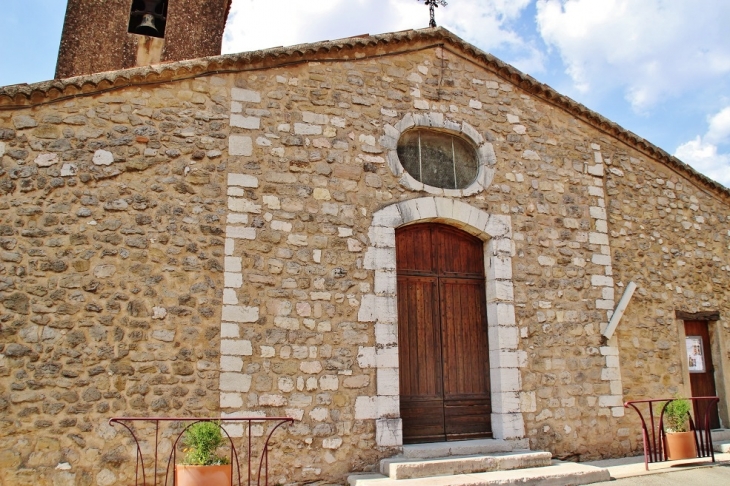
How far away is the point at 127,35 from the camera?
1081 cm

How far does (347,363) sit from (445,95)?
3.80 m

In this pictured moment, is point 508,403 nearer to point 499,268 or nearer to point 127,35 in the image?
point 499,268

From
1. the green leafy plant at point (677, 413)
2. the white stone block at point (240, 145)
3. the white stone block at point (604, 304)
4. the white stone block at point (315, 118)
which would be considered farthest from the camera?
the white stone block at point (604, 304)

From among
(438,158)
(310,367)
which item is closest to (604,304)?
(438,158)

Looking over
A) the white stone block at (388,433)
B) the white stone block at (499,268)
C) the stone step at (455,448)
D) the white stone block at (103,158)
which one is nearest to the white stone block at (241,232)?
the white stone block at (103,158)

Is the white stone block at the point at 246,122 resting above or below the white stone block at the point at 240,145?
above

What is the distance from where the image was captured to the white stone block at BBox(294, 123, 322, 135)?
686 centimetres

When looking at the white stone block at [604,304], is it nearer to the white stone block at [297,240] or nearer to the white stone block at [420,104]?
the white stone block at [420,104]

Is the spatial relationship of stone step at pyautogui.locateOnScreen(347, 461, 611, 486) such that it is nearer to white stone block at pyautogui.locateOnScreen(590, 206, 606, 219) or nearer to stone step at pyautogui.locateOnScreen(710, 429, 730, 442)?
stone step at pyautogui.locateOnScreen(710, 429, 730, 442)

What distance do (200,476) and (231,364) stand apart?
1.45 metres

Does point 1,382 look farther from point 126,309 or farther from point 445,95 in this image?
point 445,95

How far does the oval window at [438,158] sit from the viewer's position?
24.6 ft

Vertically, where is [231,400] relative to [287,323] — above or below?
below

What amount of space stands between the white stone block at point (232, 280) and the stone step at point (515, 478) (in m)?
2.30
